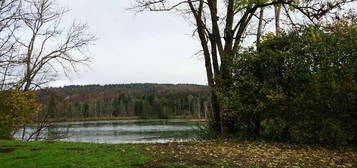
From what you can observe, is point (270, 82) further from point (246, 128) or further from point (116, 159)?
point (116, 159)

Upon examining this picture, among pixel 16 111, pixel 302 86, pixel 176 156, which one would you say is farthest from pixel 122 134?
pixel 176 156

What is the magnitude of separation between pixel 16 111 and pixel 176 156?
13.0 m

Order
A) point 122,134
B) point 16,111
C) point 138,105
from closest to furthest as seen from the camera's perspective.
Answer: point 16,111 < point 122,134 < point 138,105

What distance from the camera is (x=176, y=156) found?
924 cm

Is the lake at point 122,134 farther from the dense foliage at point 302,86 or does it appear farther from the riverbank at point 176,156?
the riverbank at point 176,156

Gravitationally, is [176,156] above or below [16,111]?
below

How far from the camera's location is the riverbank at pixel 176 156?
8.37 meters

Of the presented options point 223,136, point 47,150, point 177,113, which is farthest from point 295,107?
point 177,113

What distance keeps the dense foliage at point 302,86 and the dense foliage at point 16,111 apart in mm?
11200

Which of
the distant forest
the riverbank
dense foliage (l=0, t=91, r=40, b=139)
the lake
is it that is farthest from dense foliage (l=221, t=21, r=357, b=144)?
the distant forest

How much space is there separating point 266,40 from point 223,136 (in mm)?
3868

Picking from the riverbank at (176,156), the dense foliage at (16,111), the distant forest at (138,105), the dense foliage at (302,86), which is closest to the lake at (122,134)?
the dense foliage at (16,111)

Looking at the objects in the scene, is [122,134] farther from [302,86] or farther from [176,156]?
[176,156]

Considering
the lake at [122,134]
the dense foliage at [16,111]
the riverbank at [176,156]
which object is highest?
the dense foliage at [16,111]
